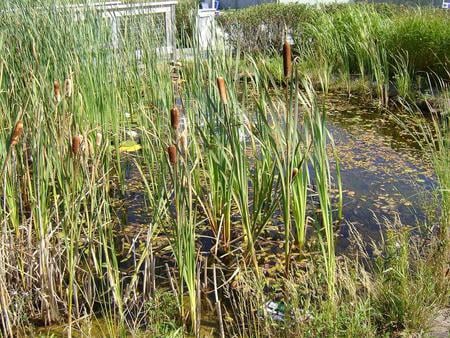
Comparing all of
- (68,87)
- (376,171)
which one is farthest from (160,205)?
(376,171)

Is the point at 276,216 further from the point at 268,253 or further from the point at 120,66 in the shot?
the point at 120,66

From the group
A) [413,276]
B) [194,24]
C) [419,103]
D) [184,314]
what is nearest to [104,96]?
[194,24]

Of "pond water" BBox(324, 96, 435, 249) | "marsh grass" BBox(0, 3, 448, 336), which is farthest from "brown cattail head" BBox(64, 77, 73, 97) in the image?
"pond water" BBox(324, 96, 435, 249)

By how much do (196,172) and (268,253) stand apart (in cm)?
58

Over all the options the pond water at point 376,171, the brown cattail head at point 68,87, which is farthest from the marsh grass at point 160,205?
the pond water at point 376,171

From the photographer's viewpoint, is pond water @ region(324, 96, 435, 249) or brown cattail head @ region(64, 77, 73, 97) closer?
brown cattail head @ region(64, 77, 73, 97)

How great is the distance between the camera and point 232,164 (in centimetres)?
243

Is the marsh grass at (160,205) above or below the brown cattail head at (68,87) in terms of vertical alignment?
below

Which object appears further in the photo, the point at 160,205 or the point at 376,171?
the point at 376,171

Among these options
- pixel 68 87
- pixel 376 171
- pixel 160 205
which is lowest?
pixel 376 171

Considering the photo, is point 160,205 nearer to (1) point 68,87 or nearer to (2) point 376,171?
(1) point 68,87

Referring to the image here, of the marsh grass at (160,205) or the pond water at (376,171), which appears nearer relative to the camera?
the marsh grass at (160,205)

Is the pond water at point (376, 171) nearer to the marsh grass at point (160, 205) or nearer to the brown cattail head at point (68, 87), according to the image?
the marsh grass at point (160, 205)

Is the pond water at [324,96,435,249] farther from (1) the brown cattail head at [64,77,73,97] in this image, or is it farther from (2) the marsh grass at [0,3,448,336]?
(1) the brown cattail head at [64,77,73,97]
